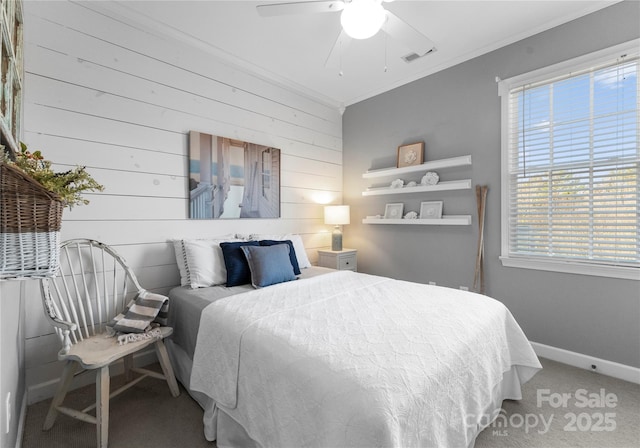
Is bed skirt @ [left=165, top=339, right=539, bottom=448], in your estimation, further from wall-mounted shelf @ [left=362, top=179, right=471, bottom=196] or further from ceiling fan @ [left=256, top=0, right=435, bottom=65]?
ceiling fan @ [left=256, top=0, right=435, bottom=65]

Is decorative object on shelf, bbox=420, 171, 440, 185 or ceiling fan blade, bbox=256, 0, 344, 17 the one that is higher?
ceiling fan blade, bbox=256, 0, 344, 17

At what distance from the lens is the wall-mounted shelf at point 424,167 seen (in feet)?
9.67

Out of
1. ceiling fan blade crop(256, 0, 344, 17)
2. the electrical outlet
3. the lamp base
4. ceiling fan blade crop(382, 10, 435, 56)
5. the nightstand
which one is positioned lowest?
the electrical outlet

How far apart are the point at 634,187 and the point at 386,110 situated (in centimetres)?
233

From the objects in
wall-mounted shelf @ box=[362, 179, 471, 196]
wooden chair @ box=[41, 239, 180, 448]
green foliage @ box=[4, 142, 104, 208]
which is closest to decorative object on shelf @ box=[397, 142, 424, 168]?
wall-mounted shelf @ box=[362, 179, 471, 196]

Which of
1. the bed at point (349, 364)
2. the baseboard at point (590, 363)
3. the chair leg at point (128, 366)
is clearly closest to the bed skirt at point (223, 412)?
the bed at point (349, 364)

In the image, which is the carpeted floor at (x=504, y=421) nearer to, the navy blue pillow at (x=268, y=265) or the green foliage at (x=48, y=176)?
the navy blue pillow at (x=268, y=265)

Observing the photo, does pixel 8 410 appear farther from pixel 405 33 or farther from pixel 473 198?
pixel 473 198

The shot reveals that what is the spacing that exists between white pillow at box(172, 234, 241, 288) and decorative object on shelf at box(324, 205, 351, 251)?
4.98 ft

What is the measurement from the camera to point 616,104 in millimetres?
2258

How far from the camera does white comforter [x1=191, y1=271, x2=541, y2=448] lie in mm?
1019

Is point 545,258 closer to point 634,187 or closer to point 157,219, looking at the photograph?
point 634,187

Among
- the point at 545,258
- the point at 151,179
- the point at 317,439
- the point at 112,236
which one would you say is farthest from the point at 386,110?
the point at 317,439

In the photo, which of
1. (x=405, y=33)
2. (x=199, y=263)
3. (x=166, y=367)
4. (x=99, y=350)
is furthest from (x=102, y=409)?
(x=405, y=33)
